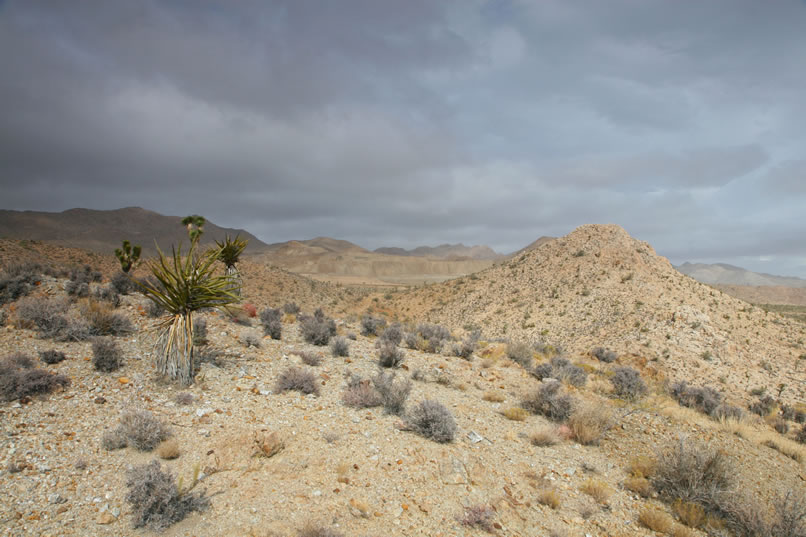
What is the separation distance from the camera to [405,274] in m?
153

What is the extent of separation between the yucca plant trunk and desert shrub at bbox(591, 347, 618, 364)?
62.6ft

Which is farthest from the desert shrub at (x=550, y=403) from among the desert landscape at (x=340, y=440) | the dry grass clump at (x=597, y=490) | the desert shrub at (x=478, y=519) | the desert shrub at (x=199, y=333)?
the desert shrub at (x=199, y=333)

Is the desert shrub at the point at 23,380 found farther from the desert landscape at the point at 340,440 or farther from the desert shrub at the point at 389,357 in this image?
the desert shrub at the point at 389,357

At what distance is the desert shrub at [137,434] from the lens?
590 centimetres

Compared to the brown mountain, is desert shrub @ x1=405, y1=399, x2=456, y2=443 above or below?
below

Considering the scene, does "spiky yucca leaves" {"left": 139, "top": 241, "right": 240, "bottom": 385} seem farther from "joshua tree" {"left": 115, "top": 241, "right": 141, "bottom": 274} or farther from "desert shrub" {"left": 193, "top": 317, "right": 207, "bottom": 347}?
"joshua tree" {"left": 115, "top": 241, "right": 141, "bottom": 274}

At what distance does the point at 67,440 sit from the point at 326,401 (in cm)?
438

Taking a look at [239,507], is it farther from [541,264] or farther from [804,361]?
[541,264]

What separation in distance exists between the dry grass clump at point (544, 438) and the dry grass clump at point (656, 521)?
80.3 inches

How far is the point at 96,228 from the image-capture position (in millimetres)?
146625

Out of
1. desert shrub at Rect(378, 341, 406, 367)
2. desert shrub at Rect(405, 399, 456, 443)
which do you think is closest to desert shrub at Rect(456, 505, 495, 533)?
desert shrub at Rect(405, 399, 456, 443)

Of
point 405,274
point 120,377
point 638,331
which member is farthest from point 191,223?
point 405,274

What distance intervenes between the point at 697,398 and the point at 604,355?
670 cm

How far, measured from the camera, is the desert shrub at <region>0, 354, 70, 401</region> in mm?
6535
